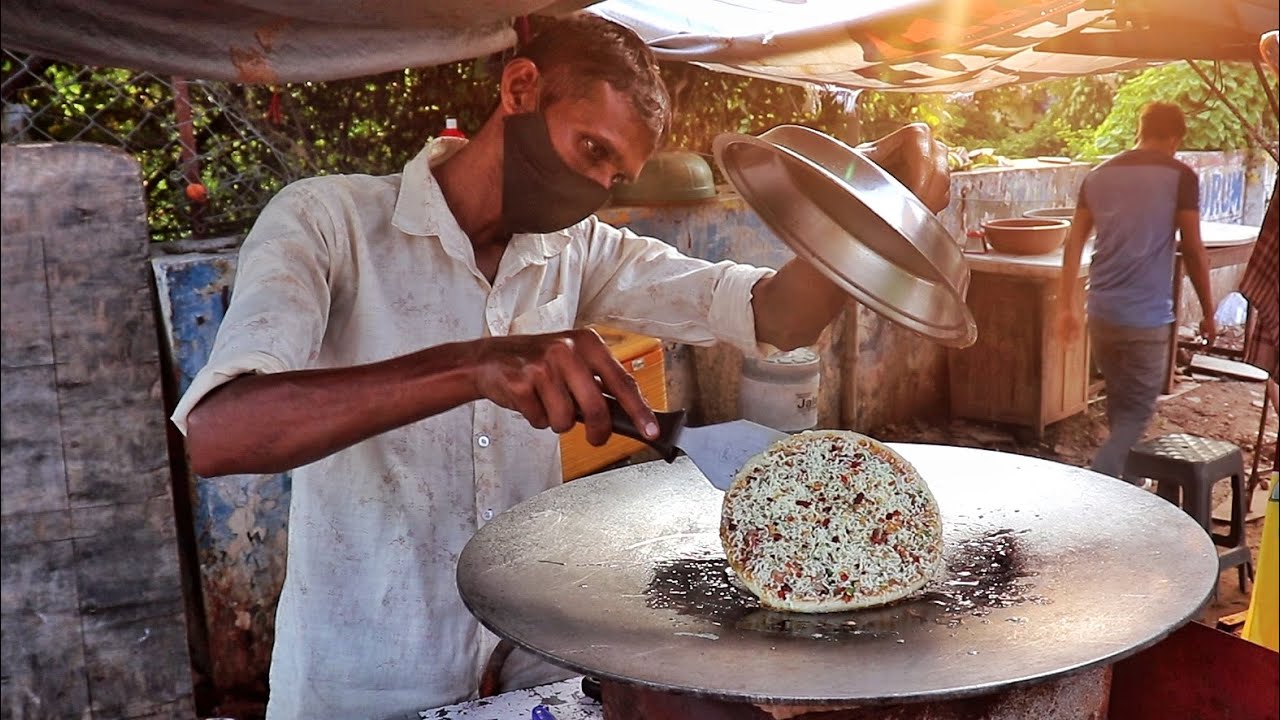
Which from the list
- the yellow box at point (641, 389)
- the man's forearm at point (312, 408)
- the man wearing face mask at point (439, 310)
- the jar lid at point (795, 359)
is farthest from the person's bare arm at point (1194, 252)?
the man's forearm at point (312, 408)

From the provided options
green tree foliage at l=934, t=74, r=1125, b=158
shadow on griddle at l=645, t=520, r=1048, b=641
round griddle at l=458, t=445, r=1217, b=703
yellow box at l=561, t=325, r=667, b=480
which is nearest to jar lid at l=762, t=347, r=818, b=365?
yellow box at l=561, t=325, r=667, b=480

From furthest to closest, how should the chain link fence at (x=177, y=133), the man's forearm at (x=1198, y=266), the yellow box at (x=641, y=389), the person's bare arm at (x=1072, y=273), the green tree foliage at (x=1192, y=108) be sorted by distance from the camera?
1. the green tree foliage at (x=1192, y=108)
2. the person's bare arm at (x=1072, y=273)
3. the man's forearm at (x=1198, y=266)
4. the yellow box at (x=641, y=389)
5. the chain link fence at (x=177, y=133)

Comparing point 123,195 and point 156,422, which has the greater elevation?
point 123,195

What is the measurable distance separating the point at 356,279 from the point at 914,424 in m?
6.58

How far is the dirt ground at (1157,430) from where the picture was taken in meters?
7.72

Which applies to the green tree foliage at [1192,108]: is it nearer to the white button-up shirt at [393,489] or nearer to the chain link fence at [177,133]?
the chain link fence at [177,133]

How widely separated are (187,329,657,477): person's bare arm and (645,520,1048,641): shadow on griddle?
1.24ft

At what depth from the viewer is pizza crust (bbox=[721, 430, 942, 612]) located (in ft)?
6.20

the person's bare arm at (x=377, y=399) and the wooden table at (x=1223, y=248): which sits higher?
the person's bare arm at (x=377, y=399)

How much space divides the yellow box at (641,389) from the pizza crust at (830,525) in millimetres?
2580

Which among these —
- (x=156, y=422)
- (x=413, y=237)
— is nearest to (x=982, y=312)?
(x=413, y=237)

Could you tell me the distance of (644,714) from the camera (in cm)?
169

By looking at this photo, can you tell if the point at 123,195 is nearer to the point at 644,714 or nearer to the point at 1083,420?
the point at 644,714

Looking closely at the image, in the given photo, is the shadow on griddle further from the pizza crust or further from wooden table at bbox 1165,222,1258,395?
wooden table at bbox 1165,222,1258,395
